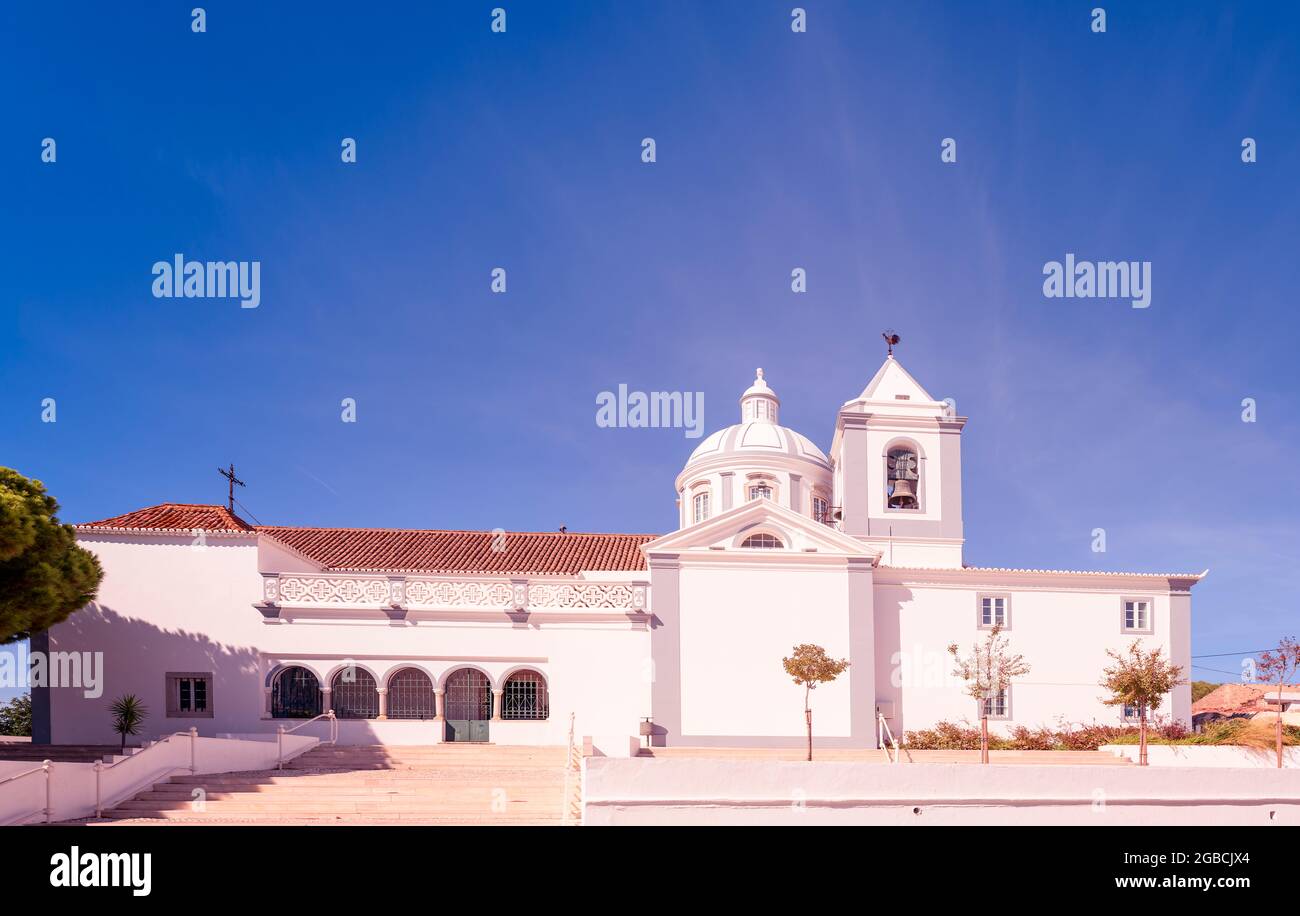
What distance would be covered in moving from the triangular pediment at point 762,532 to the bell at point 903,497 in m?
3.34

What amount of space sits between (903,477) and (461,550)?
1448cm

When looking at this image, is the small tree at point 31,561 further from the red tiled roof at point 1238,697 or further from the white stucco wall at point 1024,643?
the red tiled roof at point 1238,697

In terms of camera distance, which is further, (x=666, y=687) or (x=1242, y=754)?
(x=666, y=687)

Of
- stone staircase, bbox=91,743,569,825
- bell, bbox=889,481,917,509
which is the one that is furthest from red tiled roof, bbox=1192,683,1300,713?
stone staircase, bbox=91,743,569,825

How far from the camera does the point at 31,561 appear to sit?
60.3ft

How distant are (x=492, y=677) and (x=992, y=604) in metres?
14.5

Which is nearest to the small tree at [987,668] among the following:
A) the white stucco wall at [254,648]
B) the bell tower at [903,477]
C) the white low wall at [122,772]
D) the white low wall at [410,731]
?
the bell tower at [903,477]

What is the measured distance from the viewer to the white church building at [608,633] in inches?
979

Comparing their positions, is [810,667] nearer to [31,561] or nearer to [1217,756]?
[1217,756]

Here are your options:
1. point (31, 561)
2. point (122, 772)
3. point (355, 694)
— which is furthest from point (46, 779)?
point (355, 694)
